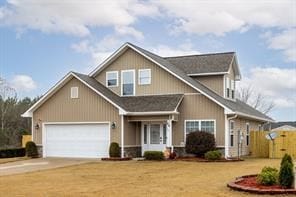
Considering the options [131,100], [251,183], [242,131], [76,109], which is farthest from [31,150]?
[251,183]

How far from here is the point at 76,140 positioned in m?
28.8

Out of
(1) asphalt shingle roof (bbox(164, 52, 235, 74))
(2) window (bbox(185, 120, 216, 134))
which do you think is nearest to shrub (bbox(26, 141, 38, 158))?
(2) window (bbox(185, 120, 216, 134))

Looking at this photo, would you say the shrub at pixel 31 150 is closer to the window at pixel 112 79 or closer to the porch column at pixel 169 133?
the window at pixel 112 79

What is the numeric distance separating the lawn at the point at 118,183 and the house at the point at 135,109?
7022mm

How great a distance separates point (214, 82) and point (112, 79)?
6811 millimetres

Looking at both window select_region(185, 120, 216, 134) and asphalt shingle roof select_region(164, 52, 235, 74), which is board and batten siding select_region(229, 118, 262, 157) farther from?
asphalt shingle roof select_region(164, 52, 235, 74)

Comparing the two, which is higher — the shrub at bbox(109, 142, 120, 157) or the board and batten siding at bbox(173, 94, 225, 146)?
the board and batten siding at bbox(173, 94, 225, 146)

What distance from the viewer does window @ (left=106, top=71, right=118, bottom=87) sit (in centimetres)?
3075

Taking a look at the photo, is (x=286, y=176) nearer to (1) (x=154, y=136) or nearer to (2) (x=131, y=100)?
(1) (x=154, y=136)

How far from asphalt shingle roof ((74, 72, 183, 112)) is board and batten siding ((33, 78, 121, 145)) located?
0.53 meters

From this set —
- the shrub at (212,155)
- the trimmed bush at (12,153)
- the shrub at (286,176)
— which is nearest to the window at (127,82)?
the shrub at (212,155)

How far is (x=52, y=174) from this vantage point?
18.9m

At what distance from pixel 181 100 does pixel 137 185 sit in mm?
13868

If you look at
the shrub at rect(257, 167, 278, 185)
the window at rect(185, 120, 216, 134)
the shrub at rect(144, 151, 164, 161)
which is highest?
the window at rect(185, 120, 216, 134)
